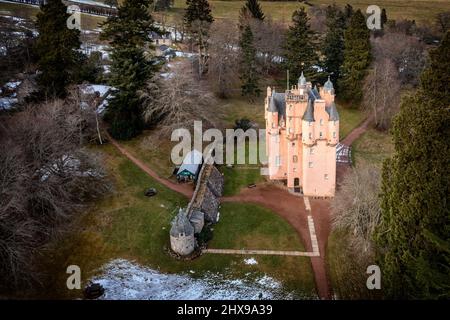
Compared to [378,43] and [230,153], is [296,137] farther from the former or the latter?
[378,43]

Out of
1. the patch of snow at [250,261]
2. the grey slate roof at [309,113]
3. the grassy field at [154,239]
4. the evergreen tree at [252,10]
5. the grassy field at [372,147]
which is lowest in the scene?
the patch of snow at [250,261]

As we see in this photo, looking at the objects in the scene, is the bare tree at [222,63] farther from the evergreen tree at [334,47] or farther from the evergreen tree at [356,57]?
the evergreen tree at [356,57]

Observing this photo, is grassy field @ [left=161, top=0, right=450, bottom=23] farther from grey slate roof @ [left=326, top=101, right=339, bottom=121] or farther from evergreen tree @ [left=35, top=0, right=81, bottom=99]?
grey slate roof @ [left=326, top=101, right=339, bottom=121]

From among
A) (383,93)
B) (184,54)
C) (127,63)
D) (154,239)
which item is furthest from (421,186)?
(184,54)

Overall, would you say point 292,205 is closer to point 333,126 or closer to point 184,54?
point 333,126

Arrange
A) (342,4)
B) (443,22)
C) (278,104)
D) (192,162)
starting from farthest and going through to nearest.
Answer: (342,4) < (443,22) < (192,162) < (278,104)

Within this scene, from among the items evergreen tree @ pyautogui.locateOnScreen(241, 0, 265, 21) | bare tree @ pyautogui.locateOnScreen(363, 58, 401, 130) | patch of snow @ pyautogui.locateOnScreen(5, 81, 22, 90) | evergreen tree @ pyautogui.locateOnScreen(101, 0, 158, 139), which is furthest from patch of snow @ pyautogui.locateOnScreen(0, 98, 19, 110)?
bare tree @ pyautogui.locateOnScreen(363, 58, 401, 130)

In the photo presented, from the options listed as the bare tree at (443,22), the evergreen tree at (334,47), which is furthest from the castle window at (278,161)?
the bare tree at (443,22)
